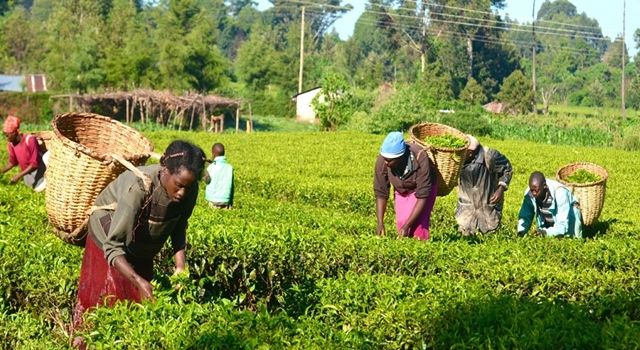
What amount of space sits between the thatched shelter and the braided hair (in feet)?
123

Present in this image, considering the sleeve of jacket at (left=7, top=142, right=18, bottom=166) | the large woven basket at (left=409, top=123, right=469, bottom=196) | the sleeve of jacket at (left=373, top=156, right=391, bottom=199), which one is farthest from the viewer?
the sleeve of jacket at (left=7, top=142, right=18, bottom=166)

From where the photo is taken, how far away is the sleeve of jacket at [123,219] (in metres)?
5.43

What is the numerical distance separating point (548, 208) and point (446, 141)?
1.48 metres

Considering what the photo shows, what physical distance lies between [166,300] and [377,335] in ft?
4.11

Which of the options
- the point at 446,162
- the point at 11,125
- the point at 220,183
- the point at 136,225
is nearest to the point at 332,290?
the point at 136,225

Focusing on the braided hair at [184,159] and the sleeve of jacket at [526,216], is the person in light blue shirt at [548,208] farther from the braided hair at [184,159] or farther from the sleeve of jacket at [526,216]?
the braided hair at [184,159]

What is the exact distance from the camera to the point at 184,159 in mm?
5273

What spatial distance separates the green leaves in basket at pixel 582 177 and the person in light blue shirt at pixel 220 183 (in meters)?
4.58

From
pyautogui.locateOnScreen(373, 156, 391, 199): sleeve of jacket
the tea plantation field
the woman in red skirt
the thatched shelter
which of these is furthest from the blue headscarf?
the thatched shelter

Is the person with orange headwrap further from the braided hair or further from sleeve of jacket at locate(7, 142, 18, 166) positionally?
the braided hair

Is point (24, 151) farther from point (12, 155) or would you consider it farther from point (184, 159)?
point (184, 159)

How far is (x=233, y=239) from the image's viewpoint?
808 cm

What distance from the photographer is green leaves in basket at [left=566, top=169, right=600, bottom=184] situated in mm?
12570

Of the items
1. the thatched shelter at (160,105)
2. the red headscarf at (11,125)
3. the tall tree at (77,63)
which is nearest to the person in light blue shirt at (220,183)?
the red headscarf at (11,125)
